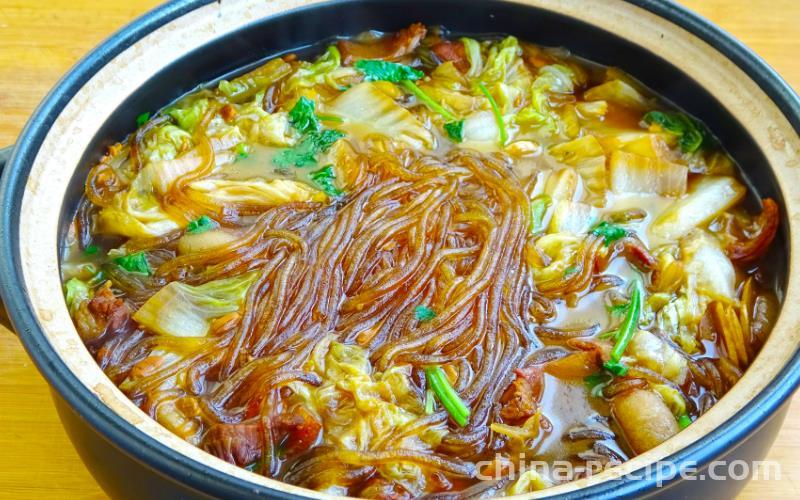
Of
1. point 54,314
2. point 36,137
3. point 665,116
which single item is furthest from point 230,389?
point 665,116

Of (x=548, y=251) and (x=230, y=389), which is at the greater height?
(x=548, y=251)

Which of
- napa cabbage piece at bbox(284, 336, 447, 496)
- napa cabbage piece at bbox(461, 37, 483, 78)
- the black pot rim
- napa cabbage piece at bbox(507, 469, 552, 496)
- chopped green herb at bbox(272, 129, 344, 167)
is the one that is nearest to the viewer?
the black pot rim

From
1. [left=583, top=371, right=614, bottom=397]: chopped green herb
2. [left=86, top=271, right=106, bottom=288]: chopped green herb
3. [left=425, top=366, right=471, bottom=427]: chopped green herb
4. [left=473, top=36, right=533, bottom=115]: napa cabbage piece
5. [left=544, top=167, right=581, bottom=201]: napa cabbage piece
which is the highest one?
[left=473, top=36, right=533, bottom=115]: napa cabbage piece

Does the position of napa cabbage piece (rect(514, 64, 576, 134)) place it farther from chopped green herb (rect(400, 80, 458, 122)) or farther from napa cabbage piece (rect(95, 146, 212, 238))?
napa cabbage piece (rect(95, 146, 212, 238))

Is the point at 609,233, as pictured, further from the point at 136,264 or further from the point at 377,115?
the point at 136,264

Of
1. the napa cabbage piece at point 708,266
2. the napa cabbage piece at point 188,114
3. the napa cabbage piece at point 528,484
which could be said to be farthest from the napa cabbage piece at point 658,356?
the napa cabbage piece at point 188,114

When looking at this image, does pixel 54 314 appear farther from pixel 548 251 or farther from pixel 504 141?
pixel 504 141

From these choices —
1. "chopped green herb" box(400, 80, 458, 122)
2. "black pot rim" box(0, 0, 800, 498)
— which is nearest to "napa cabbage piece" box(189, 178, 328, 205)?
"black pot rim" box(0, 0, 800, 498)
